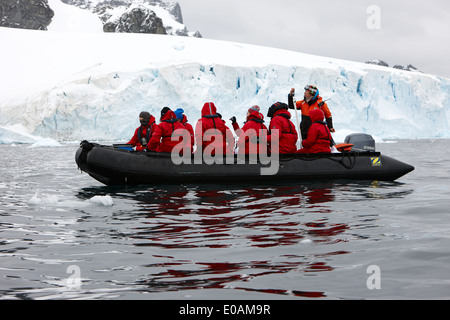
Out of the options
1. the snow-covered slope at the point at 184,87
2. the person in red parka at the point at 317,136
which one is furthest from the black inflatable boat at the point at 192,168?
the snow-covered slope at the point at 184,87

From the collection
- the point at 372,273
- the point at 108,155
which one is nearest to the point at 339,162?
the point at 108,155

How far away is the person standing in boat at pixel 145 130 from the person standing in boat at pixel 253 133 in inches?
72.0

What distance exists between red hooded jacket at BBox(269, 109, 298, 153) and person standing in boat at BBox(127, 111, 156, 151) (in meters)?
2.34

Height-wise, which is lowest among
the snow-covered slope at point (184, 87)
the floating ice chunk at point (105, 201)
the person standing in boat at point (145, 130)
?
the floating ice chunk at point (105, 201)

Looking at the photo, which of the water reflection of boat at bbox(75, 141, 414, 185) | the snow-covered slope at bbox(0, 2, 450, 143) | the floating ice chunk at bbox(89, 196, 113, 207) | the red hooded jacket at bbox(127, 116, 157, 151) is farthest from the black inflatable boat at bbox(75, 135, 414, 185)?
the snow-covered slope at bbox(0, 2, 450, 143)

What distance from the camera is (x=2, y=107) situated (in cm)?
3130

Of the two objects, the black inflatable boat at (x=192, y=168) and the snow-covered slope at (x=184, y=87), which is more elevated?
the snow-covered slope at (x=184, y=87)

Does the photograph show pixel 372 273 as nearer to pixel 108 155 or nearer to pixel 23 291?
pixel 23 291

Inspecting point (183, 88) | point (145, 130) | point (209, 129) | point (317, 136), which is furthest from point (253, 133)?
point (183, 88)

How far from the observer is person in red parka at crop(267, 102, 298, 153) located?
7919 millimetres

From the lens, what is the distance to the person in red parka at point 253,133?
800 cm

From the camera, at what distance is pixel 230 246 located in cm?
396

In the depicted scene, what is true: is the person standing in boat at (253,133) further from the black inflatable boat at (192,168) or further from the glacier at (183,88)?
the glacier at (183,88)

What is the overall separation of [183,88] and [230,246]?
26141mm
